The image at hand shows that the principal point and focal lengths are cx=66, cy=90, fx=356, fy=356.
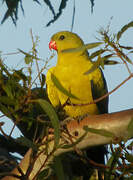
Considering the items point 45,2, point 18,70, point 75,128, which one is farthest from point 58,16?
point 75,128

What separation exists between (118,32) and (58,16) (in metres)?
1.30

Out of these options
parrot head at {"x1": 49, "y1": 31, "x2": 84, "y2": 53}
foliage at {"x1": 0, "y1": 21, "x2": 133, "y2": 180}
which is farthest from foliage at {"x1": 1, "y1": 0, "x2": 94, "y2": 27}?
foliage at {"x1": 0, "y1": 21, "x2": 133, "y2": 180}

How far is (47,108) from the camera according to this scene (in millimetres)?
1406

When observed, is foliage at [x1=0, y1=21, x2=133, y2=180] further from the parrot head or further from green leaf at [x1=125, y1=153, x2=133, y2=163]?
the parrot head

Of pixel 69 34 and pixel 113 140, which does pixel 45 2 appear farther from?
pixel 113 140

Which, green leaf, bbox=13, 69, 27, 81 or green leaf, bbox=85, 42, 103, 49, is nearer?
green leaf, bbox=85, 42, 103, 49

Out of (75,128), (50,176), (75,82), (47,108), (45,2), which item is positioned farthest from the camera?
(45,2)

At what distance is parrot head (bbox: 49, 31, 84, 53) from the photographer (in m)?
2.93

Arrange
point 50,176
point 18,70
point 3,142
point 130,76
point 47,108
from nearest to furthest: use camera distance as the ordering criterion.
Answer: point 130,76
point 47,108
point 50,176
point 18,70
point 3,142

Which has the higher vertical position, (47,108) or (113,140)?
(47,108)

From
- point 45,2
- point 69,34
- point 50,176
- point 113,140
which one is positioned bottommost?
point 50,176

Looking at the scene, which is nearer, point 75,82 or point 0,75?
point 0,75

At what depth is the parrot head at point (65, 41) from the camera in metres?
2.93

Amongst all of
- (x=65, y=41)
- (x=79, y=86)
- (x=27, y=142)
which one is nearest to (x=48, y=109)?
(x=27, y=142)
